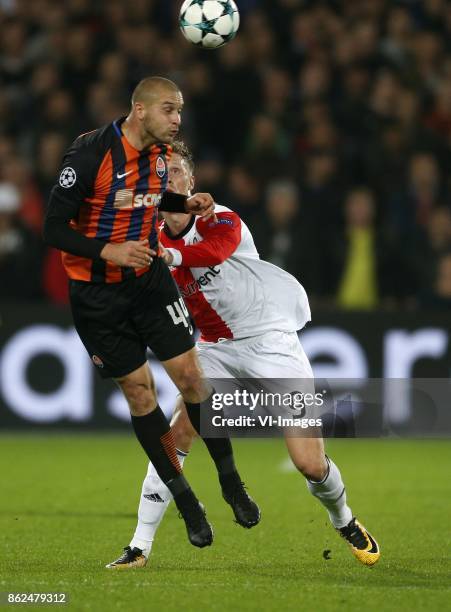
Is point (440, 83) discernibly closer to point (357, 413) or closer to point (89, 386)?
point (89, 386)

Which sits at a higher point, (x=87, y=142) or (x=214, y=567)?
(x=87, y=142)

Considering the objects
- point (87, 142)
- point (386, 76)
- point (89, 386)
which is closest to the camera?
point (87, 142)

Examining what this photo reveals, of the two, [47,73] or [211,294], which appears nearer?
[211,294]

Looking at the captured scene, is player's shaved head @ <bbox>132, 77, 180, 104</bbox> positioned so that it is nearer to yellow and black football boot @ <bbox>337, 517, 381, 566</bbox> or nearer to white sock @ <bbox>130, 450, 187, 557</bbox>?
white sock @ <bbox>130, 450, 187, 557</bbox>

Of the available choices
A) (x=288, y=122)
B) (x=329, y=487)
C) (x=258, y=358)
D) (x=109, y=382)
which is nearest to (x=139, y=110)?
(x=258, y=358)

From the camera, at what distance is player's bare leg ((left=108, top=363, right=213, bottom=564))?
6508 mm

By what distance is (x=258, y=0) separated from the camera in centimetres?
1472

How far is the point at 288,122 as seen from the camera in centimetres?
1345

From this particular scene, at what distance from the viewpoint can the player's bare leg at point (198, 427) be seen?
6.60 m

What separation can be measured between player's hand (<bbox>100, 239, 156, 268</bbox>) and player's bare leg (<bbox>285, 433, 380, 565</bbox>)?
1179 millimetres

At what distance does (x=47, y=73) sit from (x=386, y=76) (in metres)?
3.44

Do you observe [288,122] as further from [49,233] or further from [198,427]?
[49,233]

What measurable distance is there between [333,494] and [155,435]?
959 millimetres

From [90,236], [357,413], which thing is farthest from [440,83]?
[90,236]
